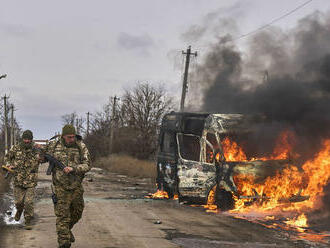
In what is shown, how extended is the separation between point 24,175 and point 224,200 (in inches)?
185

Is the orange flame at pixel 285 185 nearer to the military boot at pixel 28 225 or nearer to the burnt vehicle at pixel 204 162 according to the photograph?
the burnt vehicle at pixel 204 162

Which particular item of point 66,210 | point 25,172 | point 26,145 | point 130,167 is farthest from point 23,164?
point 130,167

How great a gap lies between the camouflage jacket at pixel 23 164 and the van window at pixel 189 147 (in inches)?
169

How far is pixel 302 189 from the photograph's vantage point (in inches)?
400

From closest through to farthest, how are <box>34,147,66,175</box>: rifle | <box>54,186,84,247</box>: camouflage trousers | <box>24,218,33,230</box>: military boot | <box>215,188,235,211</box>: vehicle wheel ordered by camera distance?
<box>54,186,84,247</box>: camouflage trousers, <box>34,147,66,175</box>: rifle, <box>24,218,33,230</box>: military boot, <box>215,188,235,211</box>: vehicle wheel

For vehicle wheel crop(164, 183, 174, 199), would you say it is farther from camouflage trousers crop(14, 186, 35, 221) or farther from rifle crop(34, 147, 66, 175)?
rifle crop(34, 147, 66, 175)

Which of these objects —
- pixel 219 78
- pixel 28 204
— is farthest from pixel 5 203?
pixel 219 78

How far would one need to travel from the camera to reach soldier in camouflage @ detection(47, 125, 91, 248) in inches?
225

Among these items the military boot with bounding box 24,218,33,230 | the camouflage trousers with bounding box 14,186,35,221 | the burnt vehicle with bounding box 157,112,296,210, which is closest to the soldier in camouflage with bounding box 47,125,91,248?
the military boot with bounding box 24,218,33,230

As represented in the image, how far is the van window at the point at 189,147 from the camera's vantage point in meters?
10.9

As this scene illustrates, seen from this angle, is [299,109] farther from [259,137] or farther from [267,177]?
[267,177]

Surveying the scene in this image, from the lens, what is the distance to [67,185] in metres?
5.85

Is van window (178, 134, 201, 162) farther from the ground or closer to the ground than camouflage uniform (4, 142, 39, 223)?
farther from the ground

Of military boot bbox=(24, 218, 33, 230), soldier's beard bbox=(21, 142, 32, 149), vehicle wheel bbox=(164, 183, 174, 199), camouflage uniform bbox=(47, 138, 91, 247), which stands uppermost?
soldier's beard bbox=(21, 142, 32, 149)
